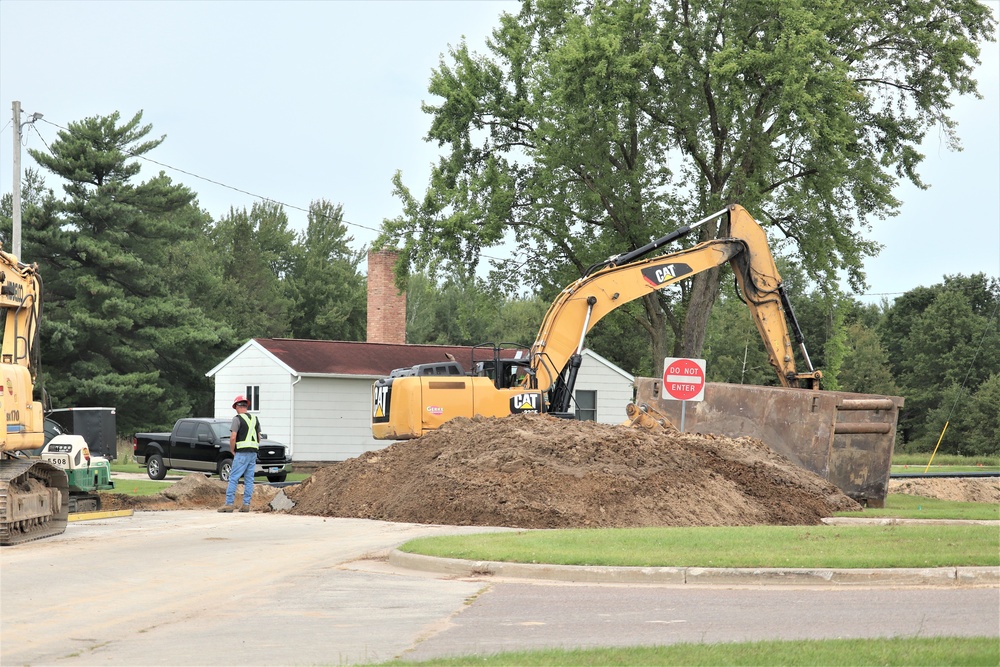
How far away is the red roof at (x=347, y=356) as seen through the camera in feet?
125

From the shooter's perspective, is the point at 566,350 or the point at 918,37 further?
the point at 918,37

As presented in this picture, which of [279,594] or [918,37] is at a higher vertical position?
[918,37]

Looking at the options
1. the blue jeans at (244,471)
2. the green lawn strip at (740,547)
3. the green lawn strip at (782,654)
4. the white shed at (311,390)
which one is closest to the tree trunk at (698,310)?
the white shed at (311,390)

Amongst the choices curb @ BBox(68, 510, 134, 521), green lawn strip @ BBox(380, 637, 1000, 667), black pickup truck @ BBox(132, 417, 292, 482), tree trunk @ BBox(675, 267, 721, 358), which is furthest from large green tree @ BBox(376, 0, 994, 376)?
green lawn strip @ BBox(380, 637, 1000, 667)

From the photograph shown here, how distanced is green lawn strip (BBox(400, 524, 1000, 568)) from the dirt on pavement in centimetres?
270

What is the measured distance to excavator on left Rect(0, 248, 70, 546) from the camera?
16.5 metres

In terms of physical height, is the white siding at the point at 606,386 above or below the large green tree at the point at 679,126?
below

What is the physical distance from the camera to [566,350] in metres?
24.8

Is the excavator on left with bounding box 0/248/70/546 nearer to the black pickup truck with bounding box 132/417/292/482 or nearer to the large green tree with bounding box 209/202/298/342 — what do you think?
the black pickup truck with bounding box 132/417/292/482

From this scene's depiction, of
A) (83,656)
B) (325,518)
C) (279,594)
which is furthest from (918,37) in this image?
(83,656)

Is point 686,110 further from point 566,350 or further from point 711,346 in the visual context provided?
point 711,346

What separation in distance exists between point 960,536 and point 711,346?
2818 inches

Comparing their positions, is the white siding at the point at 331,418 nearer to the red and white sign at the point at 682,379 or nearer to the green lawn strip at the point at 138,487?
the green lawn strip at the point at 138,487

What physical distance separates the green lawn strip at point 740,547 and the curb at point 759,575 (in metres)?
0.20
